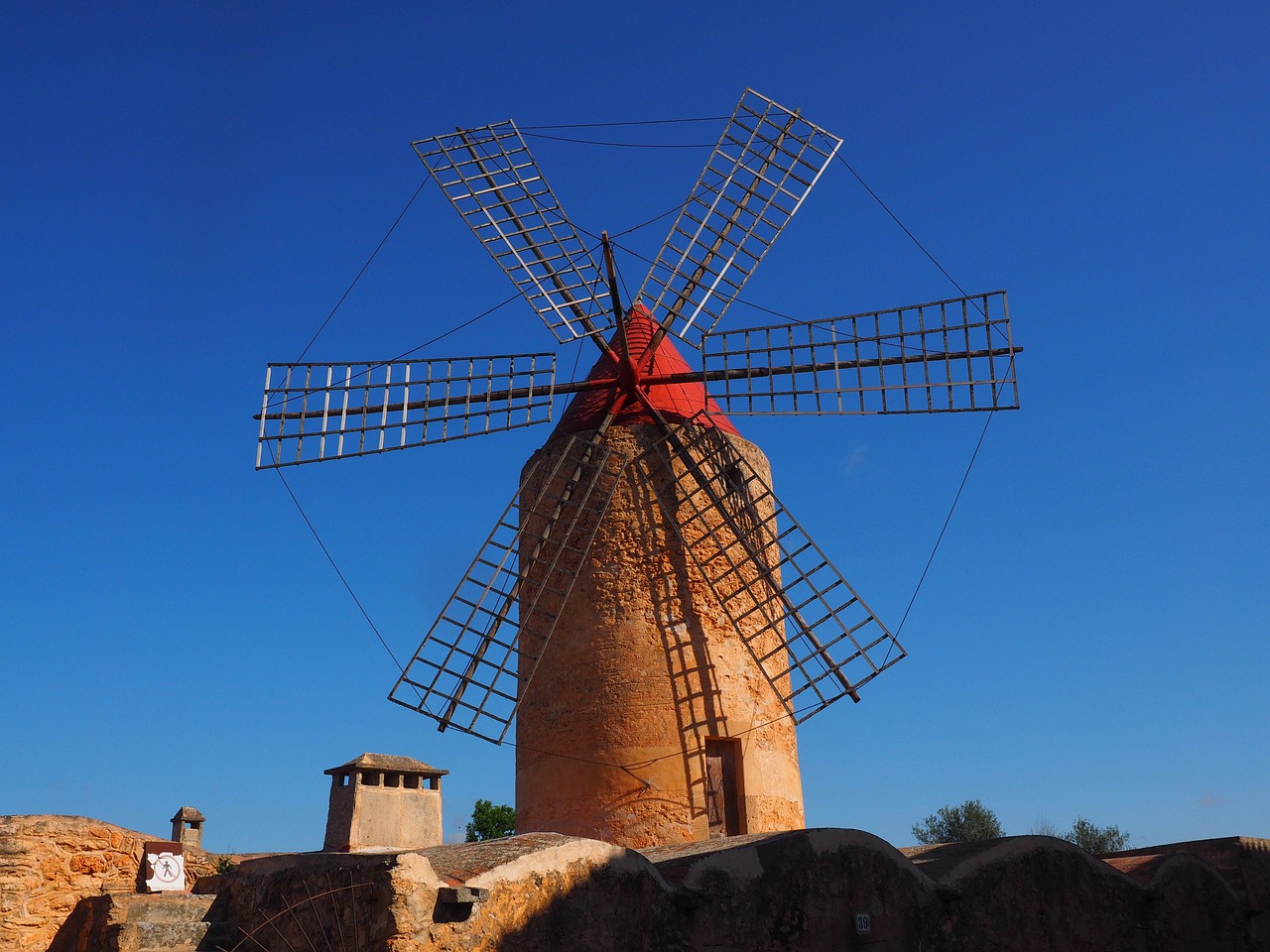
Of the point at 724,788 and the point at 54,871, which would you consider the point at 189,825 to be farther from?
the point at 724,788

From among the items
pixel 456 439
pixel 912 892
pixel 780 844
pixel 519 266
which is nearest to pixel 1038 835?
pixel 912 892

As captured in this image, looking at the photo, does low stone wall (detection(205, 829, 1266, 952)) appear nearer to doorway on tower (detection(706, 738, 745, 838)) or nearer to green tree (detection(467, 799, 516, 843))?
doorway on tower (detection(706, 738, 745, 838))

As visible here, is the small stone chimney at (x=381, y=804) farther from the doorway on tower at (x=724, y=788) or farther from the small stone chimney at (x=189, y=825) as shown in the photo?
the doorway on tower at (x=724, y=788)

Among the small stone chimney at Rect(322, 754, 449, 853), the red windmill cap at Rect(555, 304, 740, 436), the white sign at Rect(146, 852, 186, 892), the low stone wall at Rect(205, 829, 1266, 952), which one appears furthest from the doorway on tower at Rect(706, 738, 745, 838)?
the small stone chimney at Rect(322, 754, 449, 853)

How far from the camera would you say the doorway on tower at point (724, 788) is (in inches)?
328

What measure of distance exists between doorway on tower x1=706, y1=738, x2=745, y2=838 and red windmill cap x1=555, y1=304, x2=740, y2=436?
97.1 inches

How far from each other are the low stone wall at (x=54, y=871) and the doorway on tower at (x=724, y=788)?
3732 mm

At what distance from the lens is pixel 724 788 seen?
27.9ft

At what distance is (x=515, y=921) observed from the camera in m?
5.59

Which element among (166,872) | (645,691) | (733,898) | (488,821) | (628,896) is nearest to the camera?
(628,896)

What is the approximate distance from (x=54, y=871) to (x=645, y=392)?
16.9ft

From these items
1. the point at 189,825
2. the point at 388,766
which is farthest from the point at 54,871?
the point at 388,766

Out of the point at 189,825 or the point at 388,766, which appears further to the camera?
the point at 388,766

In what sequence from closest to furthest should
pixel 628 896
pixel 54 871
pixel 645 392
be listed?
pixel 628 896
pixel 54 871
pixel 645 392
